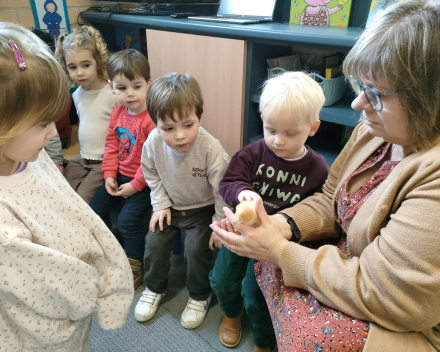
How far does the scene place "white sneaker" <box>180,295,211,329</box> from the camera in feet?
4.44

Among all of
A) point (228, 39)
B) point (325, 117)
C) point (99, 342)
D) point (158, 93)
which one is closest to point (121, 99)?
point (158, 93)

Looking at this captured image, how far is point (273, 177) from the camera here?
1.11m

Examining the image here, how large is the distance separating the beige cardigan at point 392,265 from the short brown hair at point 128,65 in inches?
41.7

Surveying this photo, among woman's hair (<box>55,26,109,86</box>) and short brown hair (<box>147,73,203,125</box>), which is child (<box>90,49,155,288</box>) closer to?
woman's hair (<box>55,26,109,86</box>)

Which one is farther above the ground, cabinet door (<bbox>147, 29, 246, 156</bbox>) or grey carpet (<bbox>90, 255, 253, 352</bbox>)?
cabinet door (<bbox>147, 29, 246, 156</bbox>)

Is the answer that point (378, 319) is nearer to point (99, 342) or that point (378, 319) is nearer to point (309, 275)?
point (309, 275)

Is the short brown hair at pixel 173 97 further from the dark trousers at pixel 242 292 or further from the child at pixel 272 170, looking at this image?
the dark trousers at pixel 242 292

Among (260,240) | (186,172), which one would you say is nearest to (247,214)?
(260,240)

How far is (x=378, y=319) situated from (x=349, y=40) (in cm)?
90

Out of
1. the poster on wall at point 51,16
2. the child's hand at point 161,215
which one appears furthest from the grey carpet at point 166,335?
the poster on wall at point 51,16

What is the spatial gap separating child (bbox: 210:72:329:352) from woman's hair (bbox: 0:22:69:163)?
22.4 inches

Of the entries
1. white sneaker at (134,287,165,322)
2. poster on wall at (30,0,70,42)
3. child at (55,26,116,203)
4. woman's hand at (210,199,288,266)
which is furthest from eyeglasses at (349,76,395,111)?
poster on wall at (30,0,70,42)

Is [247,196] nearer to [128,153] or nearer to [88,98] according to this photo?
[128,153]

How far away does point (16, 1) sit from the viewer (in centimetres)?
183
